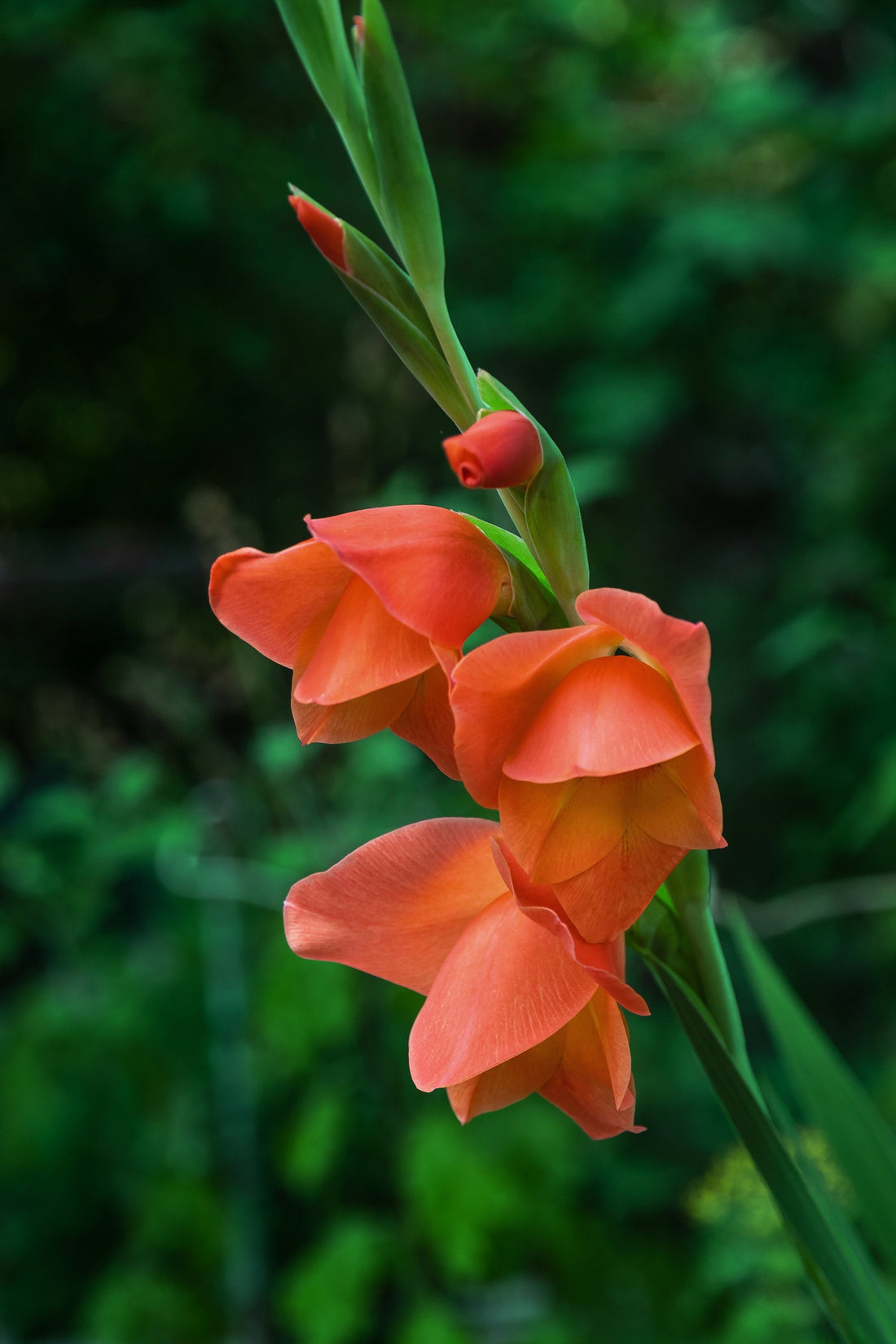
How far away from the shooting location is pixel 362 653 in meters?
0.23

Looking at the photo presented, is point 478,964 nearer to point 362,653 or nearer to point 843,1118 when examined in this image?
point 362,653

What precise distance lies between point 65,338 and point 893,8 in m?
2.16

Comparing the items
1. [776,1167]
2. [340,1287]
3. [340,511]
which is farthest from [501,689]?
[340,511]

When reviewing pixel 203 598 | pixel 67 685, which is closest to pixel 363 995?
pixel 203 598

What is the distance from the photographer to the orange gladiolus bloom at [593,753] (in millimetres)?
202

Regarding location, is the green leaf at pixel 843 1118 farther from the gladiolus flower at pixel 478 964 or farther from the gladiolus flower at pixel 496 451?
the gladiolus flower at pixel 496 451

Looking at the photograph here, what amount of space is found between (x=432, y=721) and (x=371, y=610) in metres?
0.03

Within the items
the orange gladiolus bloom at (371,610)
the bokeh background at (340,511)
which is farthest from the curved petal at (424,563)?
the bokeh background at (340,511)

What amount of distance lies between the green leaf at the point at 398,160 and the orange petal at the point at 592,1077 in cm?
17

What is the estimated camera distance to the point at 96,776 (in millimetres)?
1996

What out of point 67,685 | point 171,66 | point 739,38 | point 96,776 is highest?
point 171,66

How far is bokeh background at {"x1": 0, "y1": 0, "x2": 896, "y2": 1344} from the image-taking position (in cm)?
126

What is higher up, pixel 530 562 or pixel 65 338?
pixel 530 562

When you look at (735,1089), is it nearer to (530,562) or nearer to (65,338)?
(530,562)
